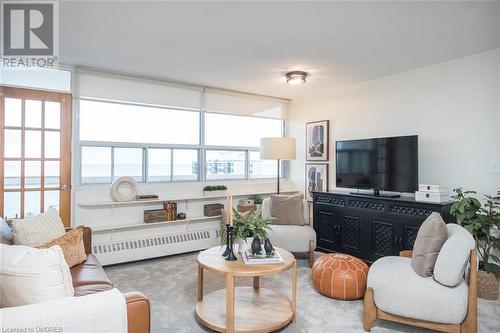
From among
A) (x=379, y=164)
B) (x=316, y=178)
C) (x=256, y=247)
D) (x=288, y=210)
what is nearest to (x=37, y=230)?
(x=256, y=247)

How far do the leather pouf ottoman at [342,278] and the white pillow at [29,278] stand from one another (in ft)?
7.05

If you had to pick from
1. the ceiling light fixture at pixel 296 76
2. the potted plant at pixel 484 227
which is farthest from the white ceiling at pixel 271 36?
the potted plant at pixel 484 227

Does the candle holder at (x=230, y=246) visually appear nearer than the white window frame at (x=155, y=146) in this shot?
Yes

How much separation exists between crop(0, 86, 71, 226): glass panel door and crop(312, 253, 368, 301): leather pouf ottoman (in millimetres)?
3008

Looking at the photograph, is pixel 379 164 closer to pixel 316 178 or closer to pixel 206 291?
pixel 316 178

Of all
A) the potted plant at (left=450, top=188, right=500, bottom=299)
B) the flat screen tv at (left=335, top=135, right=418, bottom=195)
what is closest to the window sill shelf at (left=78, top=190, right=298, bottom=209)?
the flat screen tv at (left=335, top=135, right=418, bottom=195)

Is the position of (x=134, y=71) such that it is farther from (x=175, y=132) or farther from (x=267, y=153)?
(x=267, y=153)

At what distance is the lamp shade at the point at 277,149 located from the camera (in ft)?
14.8

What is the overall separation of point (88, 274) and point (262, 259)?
1306 millimetres

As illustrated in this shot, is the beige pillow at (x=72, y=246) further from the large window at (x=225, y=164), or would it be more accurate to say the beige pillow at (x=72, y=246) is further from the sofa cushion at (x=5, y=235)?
the large window at (x=225, y=164)

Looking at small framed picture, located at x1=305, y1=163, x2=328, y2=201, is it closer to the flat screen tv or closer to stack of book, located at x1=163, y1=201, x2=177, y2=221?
the flat screen tv

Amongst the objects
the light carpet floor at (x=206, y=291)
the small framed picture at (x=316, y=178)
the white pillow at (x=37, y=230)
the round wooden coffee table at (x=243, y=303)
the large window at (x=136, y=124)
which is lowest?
the light carpet floor at (x=206, y=291)

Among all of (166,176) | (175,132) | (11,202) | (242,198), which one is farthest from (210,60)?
(11,202)

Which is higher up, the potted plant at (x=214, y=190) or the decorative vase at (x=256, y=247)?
the potted plant at (x=214, y=190)
